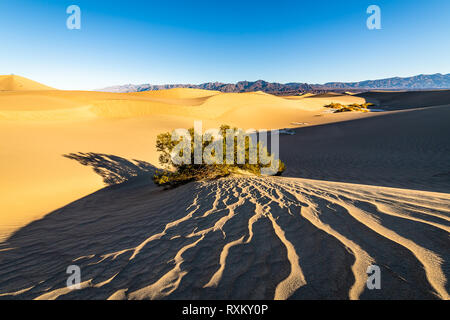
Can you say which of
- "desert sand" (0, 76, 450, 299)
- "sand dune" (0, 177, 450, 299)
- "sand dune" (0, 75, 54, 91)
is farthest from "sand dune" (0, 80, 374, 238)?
"sand dune" (0, 75, 54, 91)

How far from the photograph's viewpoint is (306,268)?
1724 mm

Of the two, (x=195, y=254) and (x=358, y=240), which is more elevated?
(x=358, y=240)

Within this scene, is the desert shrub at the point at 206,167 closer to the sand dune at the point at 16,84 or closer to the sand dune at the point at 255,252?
the sand dune at the point at 255,252

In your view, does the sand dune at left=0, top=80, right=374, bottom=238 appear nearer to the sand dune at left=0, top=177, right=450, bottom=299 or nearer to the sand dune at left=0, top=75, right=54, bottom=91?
the sand dune at left=0, top=177, right=450, bottom=299

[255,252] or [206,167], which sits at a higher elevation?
[206,167]

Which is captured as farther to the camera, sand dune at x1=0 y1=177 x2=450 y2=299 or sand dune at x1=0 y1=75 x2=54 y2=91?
sand dune at x1=0 y1=75 x2=54 y2=91

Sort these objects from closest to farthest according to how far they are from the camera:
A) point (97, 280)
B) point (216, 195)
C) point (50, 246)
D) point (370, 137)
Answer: point (97, 280), point (50, 246), point (216, 195), point (370, 137)

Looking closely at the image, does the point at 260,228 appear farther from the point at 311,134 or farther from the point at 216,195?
the point at 311,134

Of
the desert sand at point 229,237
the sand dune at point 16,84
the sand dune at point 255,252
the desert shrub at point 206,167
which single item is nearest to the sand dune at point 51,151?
the desert sand at point 229,237

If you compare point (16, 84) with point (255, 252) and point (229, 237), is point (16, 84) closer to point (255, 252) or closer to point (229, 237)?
point (229, 237)

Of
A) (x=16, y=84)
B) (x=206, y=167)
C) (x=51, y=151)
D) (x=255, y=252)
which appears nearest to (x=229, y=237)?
(x=255, y=252)

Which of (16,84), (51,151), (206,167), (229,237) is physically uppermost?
(16,84)

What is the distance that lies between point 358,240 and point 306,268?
2.41 feet
